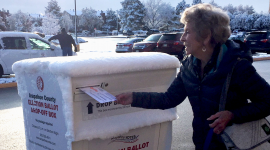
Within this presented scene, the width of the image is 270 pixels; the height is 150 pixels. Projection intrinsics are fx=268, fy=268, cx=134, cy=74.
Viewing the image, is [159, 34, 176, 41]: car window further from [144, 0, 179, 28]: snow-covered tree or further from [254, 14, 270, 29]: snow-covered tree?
[144, 0, 179, 28]: snow-covered tree

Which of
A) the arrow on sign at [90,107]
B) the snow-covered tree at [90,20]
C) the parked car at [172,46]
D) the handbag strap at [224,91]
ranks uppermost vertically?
the snow-covered tree at [90,20]

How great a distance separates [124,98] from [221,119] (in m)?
0.65

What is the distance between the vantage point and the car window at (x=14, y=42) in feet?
30.6

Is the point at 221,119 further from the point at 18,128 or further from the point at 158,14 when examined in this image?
the point at 158,14

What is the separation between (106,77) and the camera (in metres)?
1.79

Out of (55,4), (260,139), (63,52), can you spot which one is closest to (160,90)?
(260,139)

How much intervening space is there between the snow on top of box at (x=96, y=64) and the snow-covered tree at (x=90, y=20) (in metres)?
82.5

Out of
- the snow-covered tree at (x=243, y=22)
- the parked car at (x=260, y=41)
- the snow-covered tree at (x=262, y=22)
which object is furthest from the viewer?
the snow-covered tree at (x=243, y=22)

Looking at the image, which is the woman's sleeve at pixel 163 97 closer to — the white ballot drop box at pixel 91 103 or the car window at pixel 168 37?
the white ballot drop box at pixel 91 103

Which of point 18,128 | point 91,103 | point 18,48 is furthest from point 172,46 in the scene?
point 91,103

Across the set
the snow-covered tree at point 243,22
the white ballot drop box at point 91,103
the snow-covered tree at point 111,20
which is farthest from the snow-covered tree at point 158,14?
the white ballot drop box at point 91,103

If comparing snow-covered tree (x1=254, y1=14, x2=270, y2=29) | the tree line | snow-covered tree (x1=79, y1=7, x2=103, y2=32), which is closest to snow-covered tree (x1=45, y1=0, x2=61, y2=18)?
the tree line

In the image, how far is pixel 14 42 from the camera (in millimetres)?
9516

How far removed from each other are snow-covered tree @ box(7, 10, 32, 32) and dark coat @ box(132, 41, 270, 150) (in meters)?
68.8
